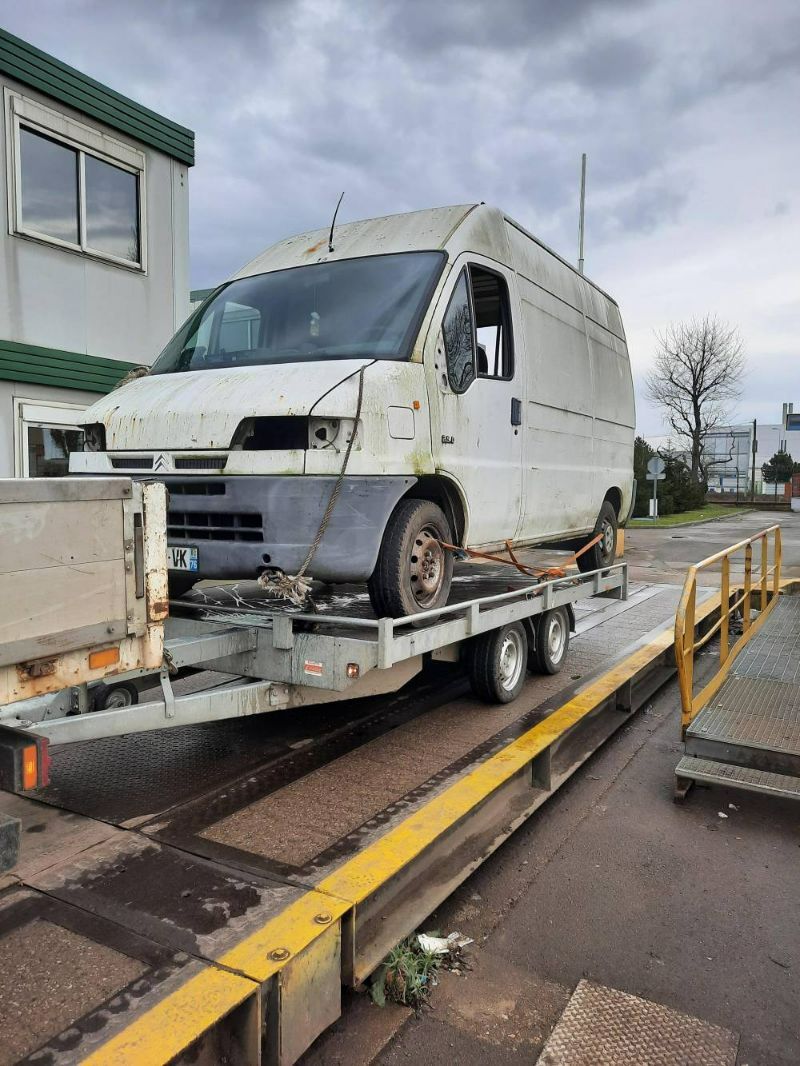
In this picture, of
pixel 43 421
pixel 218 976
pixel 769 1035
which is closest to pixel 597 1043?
pixel 769 1035

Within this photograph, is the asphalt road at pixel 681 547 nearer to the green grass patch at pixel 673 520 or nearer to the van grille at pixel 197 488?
the green grass patch at pixel 673 520

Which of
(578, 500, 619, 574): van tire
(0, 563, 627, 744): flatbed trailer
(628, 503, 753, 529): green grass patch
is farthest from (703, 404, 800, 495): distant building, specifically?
(0, 563, 627, 744): flatbed trailer

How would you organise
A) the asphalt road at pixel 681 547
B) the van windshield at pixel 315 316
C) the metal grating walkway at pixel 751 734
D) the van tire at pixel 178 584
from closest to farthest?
the metal grating walkway at pixel 751 734, the van windshield at pixel 315 316, the van tire at pixel 178 584, the asphalt road at pixel 681 547

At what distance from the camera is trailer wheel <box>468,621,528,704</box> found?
5.48m

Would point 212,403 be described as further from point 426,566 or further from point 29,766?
point 29,766

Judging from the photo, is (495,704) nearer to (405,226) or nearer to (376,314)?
(376,314)

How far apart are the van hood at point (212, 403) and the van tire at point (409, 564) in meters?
0.82

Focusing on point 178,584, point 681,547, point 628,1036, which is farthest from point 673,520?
point 628,1036

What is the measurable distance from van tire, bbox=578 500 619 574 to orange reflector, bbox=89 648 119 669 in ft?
19.4

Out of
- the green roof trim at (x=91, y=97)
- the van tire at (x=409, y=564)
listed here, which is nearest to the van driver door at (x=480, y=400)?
the van tire at (x=409, y=564)

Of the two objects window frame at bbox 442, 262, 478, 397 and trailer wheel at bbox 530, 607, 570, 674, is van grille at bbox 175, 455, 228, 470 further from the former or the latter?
trailer wheel at bbox 530, 607, 570, 674

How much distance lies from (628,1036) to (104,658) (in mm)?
2186

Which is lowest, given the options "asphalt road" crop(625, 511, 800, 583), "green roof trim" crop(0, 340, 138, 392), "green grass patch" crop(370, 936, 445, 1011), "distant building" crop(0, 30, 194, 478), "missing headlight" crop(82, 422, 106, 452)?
"green grass patch" crop(370, 936, 445, 1011)

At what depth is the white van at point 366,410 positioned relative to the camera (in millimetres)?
4051
